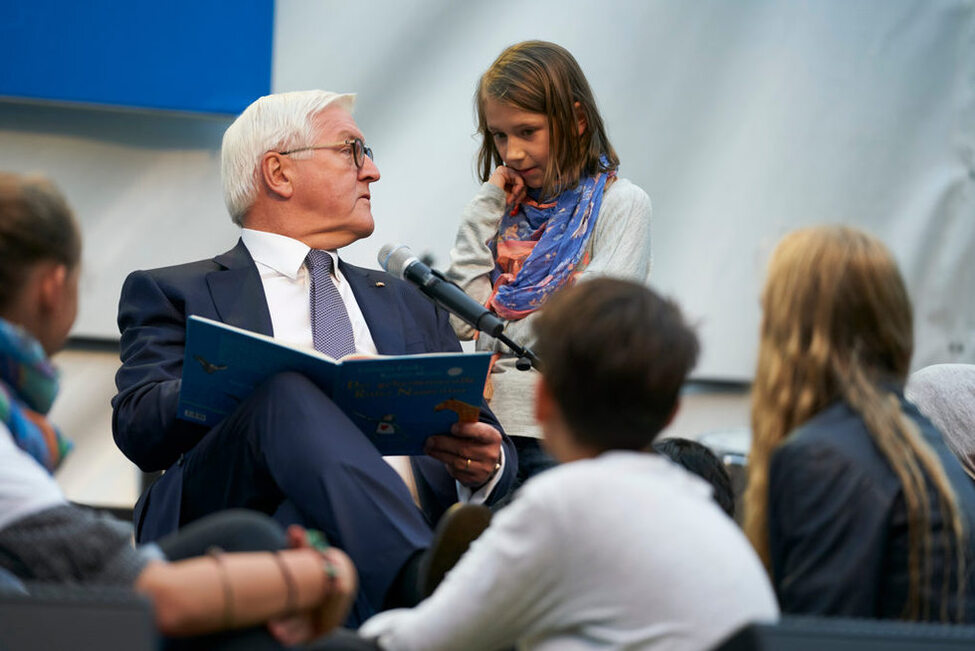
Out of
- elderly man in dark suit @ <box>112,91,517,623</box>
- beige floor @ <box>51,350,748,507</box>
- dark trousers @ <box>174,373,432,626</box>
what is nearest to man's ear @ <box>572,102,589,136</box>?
elderly man in dark suit @ <box>112,91,517,623</box>

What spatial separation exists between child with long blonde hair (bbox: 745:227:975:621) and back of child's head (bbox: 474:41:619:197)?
1.21m

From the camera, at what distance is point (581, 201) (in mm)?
2717

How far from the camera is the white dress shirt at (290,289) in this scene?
2.47 meters

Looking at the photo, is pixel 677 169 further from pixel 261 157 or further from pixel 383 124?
pixel 261 157

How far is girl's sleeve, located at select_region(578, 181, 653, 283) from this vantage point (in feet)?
8.66

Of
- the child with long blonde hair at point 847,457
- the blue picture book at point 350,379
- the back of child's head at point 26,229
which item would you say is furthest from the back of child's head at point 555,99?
the back of child's head at point 26,229

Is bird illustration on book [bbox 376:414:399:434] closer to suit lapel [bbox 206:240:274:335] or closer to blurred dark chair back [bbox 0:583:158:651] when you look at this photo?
suit lapel [bbox 206:240:274:335]

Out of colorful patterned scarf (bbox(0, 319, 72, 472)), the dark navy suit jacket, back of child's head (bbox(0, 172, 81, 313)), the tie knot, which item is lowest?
the dark navy suit jacket

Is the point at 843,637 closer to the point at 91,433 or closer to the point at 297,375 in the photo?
Answer: the point at 297,375

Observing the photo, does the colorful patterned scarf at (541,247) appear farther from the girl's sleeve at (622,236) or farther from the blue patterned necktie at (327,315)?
the blue patterned necktie at (327,315)

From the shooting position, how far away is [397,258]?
7.18 ft

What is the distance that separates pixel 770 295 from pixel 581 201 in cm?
119

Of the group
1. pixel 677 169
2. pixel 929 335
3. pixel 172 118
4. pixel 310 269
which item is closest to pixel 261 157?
pixel 310 269

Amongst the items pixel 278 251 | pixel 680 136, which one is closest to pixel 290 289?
pixel 278 251
